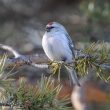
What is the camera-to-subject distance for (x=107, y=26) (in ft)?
12.8

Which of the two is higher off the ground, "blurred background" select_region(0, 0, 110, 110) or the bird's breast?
"blurred background" select_region(0, 0, 110, 110)

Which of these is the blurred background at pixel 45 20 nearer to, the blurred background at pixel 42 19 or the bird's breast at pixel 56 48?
the blurred background at pixel 42 19

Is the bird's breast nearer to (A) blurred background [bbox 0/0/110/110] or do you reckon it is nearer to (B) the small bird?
(B) the small bird

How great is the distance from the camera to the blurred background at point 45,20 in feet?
12.7

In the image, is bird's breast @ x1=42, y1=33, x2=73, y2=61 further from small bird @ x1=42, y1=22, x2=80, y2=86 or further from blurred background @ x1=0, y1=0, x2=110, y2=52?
blurred background @ x1=0, y1=0, x2=110, y2=52

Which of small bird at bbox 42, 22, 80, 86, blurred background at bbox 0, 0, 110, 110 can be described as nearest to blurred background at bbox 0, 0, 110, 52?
blurred background at bbox 0, 0, 110, 110

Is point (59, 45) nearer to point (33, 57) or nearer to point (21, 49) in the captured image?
point (33, 57)

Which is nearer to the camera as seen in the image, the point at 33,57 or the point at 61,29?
the point at 33,57

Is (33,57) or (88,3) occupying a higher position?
(88,3)

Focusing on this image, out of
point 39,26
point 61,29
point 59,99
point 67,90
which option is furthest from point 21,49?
point 59,99

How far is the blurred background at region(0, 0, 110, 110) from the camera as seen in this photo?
3865 mm

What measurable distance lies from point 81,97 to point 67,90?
2.63ft

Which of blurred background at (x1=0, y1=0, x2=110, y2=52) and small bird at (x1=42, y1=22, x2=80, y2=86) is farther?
blurred background at (x1=0, y1=0, x2=110, y2=52)

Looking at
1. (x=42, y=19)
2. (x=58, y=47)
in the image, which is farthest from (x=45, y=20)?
(x=58, y=47)
